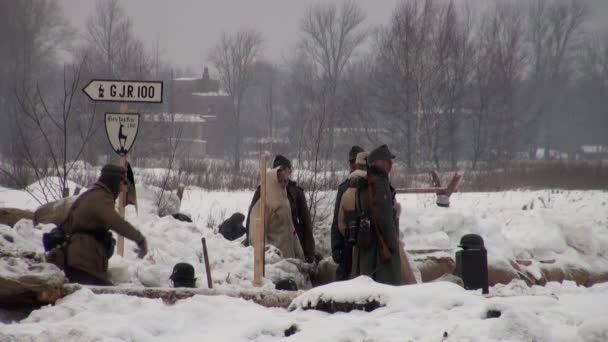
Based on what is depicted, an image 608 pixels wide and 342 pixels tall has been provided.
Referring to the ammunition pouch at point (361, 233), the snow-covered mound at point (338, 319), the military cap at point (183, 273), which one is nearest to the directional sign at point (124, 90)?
the military cap at point (183, 273)

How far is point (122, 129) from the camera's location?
9656 mm

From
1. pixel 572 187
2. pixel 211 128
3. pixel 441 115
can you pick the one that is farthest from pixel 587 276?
pixel 211 128

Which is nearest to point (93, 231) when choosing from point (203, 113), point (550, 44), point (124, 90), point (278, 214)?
point (124, 90)

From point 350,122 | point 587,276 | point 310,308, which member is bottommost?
point 587,276

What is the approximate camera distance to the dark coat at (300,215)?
1002 centimetres

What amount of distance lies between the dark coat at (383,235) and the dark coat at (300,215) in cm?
216

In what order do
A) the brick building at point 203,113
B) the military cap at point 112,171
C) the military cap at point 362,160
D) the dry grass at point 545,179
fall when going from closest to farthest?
1. the military cap at point 112,171
2. the military cap at point 362,160
3. the dry grass at point 545,179
4. the brick building at point 203,113

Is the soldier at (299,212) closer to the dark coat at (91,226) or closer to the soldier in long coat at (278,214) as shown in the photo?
the soldier in long coat at (278,214)

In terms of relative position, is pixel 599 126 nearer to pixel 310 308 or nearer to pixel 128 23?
pixel 128 23

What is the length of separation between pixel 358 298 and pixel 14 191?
15.1 metres

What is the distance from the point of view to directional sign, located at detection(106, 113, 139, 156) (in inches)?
378

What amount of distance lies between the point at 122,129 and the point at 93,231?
113 inches

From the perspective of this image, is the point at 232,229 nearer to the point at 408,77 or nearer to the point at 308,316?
the point at 308,316

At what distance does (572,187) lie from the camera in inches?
1123
